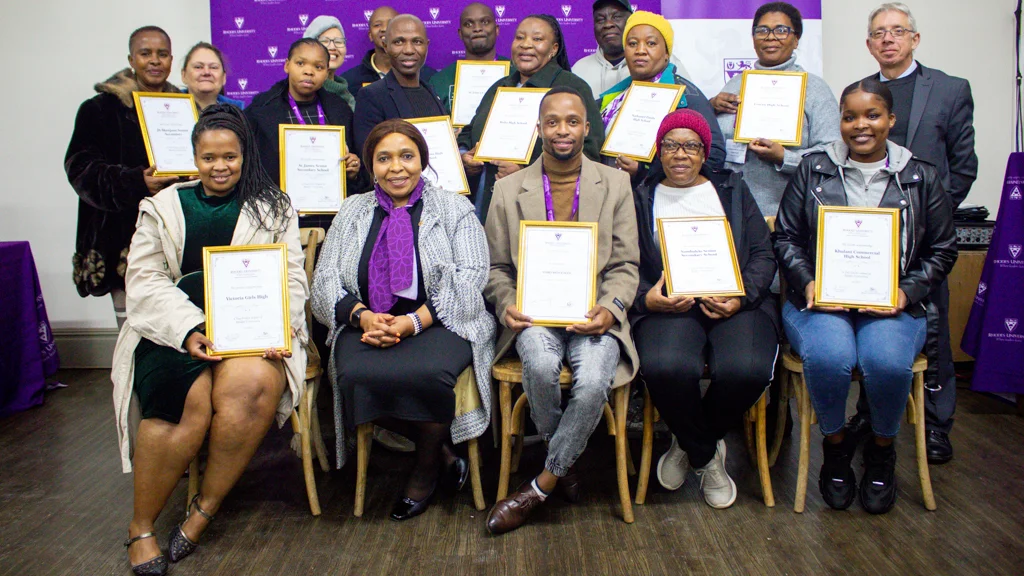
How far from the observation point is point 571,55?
4.71 meters

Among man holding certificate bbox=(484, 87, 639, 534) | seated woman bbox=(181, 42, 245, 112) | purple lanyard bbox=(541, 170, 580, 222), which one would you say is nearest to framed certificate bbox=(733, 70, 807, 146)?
man holding certificate bbox=(484, 87, 639, 534)

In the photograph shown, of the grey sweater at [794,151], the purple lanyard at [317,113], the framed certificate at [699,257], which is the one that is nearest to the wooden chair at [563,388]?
the framed certificate at [699,257]

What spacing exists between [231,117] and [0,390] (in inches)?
92.8

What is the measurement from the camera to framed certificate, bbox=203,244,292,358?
2.55 meters

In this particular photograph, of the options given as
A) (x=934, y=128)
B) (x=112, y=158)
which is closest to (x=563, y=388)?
(x=934, y=128)

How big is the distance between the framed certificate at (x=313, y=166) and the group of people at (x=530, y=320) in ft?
0.99

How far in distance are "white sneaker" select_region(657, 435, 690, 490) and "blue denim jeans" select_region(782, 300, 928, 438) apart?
52 cm

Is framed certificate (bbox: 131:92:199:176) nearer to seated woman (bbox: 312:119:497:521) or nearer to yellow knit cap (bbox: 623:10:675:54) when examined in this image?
seated woman (bbox: 312:119:497:521)

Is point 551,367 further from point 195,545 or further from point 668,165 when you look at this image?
point 195,545

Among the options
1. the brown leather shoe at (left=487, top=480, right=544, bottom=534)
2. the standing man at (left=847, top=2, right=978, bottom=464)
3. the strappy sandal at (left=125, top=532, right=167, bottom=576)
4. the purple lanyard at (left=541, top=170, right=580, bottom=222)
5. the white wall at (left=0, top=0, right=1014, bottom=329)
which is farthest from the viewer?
the white wall at (left=0, top=0, right=1014, bottom=329)

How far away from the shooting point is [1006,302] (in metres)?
3.73

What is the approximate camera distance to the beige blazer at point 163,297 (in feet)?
8.43

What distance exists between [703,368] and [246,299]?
1.66 meters

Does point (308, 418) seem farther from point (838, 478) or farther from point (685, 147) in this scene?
point (838, 478)
